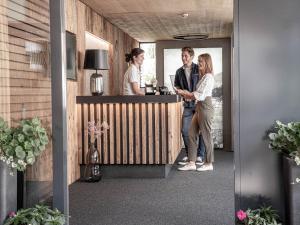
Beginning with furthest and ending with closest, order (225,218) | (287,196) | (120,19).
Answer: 1. (120,19)
2. (225,218)
3. (287,196)

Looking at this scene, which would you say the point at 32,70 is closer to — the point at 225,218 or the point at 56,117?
the point at 56,117

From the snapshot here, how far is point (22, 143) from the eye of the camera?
3008mm

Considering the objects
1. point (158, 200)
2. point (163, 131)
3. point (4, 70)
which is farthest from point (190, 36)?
point (4, 70)

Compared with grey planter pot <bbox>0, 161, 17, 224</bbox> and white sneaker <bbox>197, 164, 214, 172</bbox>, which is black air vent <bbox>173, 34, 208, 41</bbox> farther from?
grey planter pot <bbox>0, 161, 17, 224</bbox>

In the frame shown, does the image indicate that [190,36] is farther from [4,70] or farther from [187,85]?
[4,70]

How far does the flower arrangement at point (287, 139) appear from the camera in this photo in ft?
9.38

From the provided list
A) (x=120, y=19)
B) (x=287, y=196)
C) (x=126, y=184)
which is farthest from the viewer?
(x=120, y=19)

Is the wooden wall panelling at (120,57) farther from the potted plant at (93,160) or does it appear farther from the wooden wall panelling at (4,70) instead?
the wooden wall panelling at (4,70)

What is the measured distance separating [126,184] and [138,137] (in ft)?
2.32

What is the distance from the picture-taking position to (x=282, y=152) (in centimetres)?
306

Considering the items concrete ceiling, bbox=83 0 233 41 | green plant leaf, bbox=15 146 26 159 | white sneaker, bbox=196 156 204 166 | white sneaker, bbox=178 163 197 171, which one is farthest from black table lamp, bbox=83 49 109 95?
green plant leaf, bbox=15 146 26 159

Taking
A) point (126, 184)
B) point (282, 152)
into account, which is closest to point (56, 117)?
point (282, 152)

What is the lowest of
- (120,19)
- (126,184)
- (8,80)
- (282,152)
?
(126,184)

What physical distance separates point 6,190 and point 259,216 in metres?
1.64
